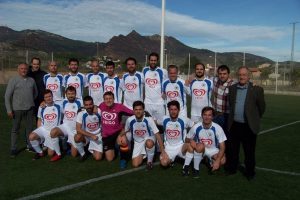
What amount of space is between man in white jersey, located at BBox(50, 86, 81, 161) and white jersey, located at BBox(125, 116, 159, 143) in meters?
1.18

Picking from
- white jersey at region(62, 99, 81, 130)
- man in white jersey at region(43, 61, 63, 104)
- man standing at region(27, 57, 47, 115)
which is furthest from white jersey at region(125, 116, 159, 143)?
man standing at region(27, 57, 47, 115)

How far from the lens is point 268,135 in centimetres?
1019

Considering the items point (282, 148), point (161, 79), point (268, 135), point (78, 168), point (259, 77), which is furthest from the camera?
point (259, 77)

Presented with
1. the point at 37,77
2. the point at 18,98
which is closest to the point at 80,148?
the point at 18,98

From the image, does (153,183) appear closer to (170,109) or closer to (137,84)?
(170,109)

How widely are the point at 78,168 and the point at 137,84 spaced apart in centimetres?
230

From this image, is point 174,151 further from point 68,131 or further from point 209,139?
point 68,131

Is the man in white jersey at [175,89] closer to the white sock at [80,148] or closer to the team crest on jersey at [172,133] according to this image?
the team crest on jersey at [172,133]

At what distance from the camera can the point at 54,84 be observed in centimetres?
818

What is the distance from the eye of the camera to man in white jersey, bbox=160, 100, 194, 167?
6569 mm

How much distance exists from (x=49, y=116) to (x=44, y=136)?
0.40 meters

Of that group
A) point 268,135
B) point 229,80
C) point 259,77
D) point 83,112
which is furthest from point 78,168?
point 259,77

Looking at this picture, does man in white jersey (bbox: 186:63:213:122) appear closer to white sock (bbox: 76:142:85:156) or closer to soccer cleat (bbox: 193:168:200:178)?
soccer cleat (bbox: 193:168:200:178)

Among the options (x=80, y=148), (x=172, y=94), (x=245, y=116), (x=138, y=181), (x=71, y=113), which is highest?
(x=172, y=94)
